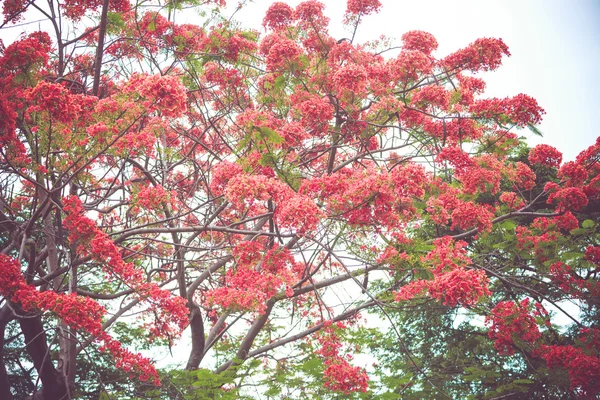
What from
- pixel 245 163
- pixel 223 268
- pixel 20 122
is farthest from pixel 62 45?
pixel 223 268

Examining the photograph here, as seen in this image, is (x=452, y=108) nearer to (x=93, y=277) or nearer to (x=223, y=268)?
(x=223, y=268)

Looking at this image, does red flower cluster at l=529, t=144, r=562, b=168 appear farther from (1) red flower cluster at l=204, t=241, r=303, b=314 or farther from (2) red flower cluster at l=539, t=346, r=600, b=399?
(1) red flower cluster at l=204, t=241, r=303, b=314

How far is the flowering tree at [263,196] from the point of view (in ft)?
15.9

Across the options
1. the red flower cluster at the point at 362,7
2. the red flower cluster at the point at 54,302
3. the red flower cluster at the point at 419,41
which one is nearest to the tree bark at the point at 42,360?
the red flower cluster at the point at 54,302

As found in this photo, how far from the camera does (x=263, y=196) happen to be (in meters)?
4.93

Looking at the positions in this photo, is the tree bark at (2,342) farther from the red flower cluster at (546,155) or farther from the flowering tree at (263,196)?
the red flower cluster at (546,155)

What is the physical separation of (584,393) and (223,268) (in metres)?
4.93

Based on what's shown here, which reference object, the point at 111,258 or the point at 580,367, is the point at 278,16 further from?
the point at 580,367

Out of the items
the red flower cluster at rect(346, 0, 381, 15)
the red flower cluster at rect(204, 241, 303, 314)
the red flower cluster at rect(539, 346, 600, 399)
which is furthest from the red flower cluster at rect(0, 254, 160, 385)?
the red flower cluster at rect(346, 0, 381, 15)

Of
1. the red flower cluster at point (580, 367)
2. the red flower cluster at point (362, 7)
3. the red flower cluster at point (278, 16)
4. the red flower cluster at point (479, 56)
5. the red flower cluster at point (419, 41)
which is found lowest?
the red flower cluster at point (580, 367)

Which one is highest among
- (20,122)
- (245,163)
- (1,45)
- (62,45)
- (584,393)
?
(62,45)

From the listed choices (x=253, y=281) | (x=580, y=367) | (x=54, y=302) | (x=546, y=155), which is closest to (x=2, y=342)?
(x=54, y=302)

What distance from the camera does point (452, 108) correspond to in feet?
21.4

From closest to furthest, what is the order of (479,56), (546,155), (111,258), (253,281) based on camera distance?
(111,258) < (253,281) < (546,155) < (479,56)
